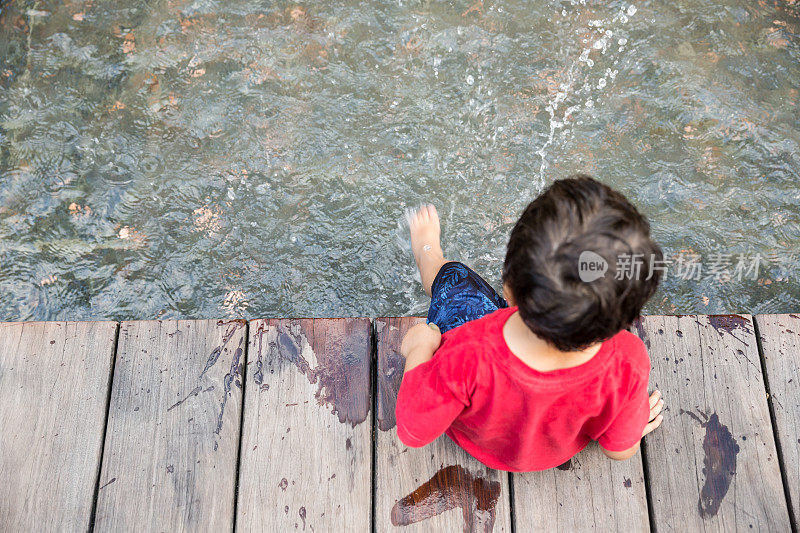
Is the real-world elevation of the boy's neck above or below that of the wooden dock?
above

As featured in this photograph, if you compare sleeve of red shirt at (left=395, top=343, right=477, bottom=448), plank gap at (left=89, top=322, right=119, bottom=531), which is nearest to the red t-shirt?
sleeve of red shirt at (left=395, top=343, right=477, bottom=448)

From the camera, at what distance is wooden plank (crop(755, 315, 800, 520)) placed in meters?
1.51

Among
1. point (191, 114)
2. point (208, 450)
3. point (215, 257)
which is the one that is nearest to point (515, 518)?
point (208, 450)

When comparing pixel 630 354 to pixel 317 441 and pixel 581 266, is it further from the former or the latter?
pixel 317 441

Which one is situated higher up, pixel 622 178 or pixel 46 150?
pixel 622 178

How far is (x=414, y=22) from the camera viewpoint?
8.39ft

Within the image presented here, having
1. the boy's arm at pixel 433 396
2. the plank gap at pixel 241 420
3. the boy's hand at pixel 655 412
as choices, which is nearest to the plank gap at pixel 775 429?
the boy's hand at pixel 655 412

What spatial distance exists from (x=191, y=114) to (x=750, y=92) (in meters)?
2.36

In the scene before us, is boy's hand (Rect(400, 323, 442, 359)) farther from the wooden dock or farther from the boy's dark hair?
the boy's dark hair

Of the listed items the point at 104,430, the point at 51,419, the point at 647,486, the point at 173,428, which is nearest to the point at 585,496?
the point at 647,486

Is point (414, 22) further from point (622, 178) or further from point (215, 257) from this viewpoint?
point (215, 257)

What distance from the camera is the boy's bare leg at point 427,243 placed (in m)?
1.98

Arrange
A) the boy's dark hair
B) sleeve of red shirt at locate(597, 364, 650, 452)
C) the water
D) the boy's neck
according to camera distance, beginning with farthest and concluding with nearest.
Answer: the water → sleeve of red shirt at locate(597, 364, 650, 452) → the boy's neck → the boy's dark hair

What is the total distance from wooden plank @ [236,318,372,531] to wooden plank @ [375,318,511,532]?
0.05 meters
